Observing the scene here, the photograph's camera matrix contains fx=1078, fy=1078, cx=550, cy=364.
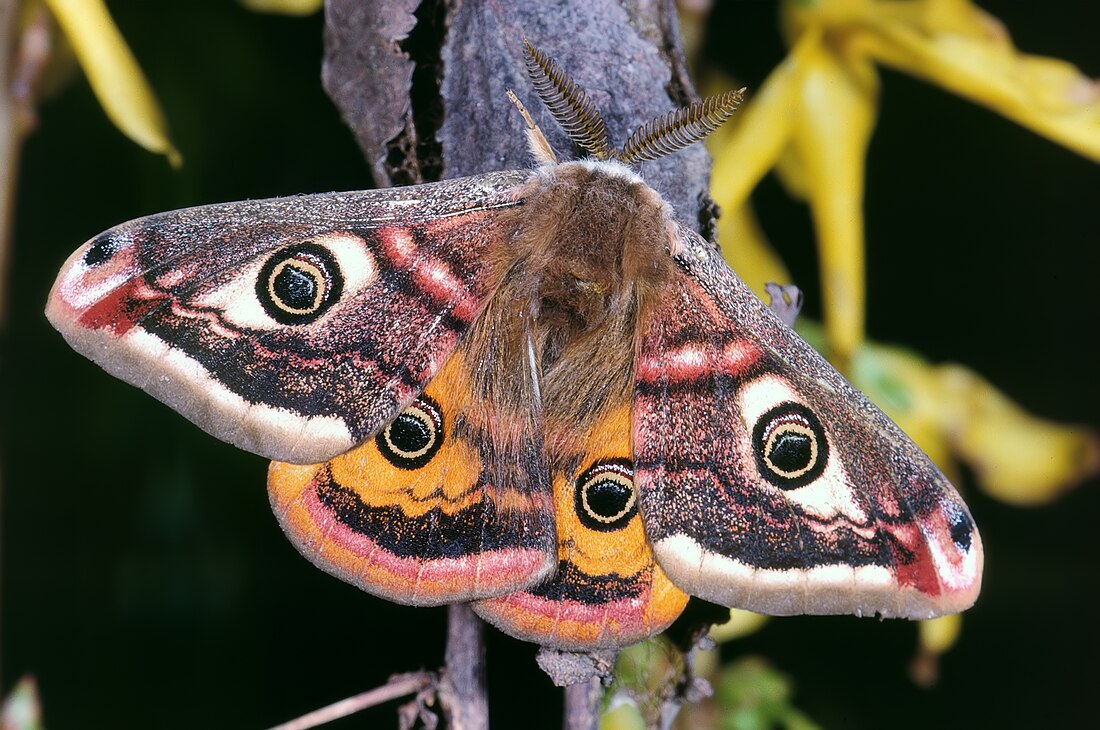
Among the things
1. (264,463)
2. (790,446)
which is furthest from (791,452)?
(264,463)

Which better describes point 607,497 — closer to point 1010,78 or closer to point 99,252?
point 99,252

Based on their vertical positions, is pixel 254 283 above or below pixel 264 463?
above

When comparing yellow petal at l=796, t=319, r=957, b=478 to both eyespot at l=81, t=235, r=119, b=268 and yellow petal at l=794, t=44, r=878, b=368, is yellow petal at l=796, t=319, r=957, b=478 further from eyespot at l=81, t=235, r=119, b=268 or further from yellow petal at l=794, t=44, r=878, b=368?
eyespot at l=81, t=235, r=119, b=268

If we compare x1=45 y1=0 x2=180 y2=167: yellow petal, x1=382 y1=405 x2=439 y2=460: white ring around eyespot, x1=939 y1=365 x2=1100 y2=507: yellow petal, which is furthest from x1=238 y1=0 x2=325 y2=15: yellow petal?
x1=939 y1=365 x2=1100 y2=507: yellow petal

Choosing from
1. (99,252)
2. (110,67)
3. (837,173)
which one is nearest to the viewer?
(99,252)

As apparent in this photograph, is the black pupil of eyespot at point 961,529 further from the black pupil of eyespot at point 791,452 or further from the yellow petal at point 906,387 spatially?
the yellow petal at point 906,387

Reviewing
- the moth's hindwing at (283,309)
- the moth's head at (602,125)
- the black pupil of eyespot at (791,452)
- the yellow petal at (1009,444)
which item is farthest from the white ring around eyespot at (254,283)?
the yellow petal at (1009,444)
